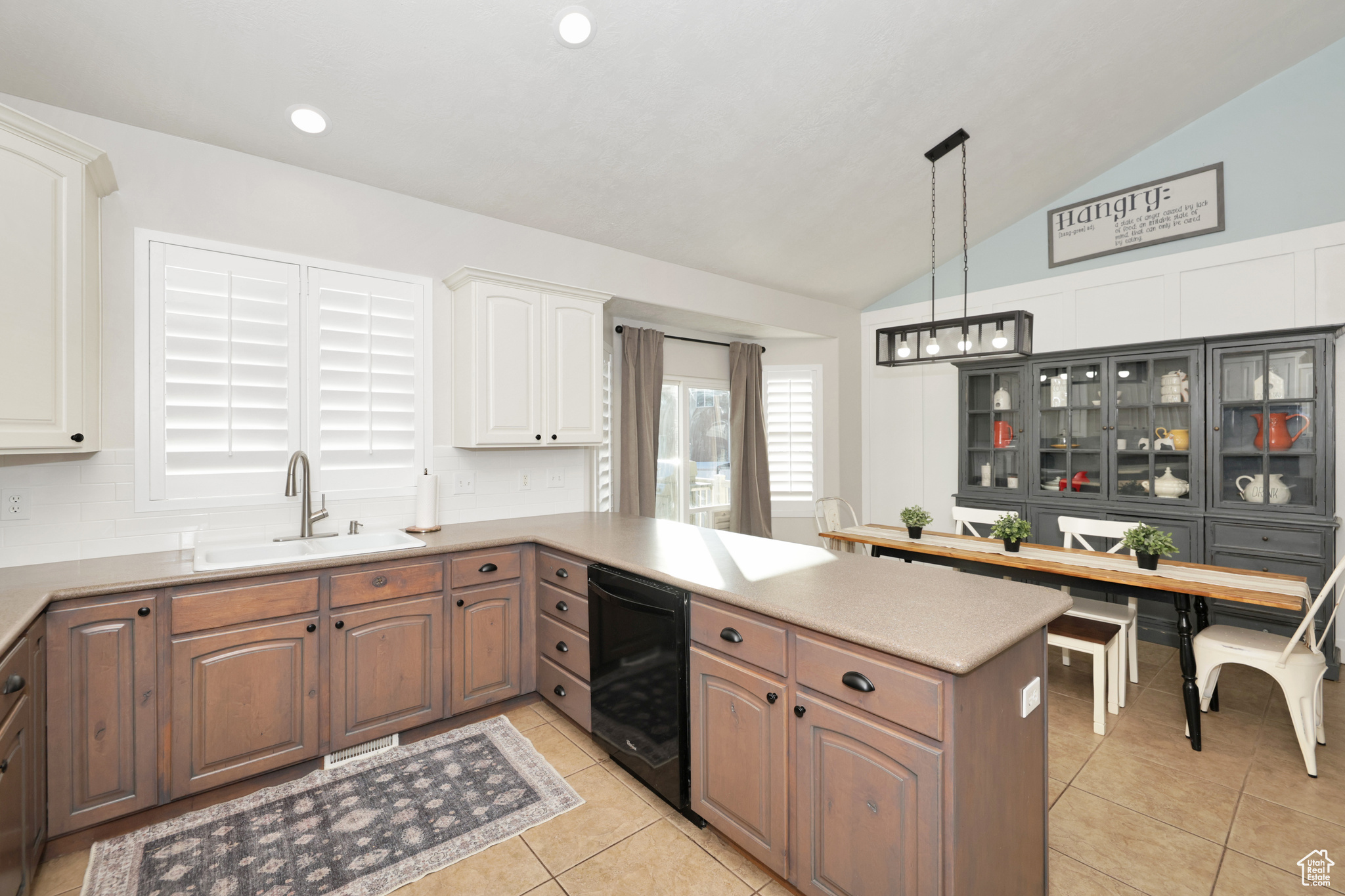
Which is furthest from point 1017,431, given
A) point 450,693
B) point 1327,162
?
Answer: point 450,693

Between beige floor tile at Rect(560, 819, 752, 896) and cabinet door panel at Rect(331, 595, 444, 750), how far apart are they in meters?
1.11

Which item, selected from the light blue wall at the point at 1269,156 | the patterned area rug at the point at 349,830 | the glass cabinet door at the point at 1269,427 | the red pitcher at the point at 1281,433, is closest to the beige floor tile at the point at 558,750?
the patterned area rug at the point at 349,830

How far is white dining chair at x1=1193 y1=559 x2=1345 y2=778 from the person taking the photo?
232 cm

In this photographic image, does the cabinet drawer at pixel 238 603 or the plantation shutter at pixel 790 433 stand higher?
the plantation shutter at pixel 790 433

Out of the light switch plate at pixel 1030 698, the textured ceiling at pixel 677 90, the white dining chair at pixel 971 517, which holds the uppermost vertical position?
the textured ceiling at pixel 677 90

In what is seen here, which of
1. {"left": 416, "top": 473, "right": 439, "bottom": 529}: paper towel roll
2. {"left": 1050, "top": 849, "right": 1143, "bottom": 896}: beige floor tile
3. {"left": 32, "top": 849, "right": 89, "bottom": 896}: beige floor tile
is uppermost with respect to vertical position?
{"left": 416, "top": 473, "right": 439, "bottom": 529}: paper towel roll

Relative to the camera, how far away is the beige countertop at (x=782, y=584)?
4.74 feet

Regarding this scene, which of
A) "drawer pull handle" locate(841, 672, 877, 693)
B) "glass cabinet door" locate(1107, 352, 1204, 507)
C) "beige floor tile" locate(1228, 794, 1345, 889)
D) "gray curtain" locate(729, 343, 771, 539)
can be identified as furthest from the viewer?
"gray curtain" locate(729, 343, 771, 539)

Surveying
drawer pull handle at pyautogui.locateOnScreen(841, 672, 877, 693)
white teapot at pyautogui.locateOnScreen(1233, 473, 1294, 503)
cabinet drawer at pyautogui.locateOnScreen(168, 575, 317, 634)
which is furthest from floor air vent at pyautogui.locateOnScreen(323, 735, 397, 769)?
white teapot at pyautogui.locateOnScreen(1233, 473, 1294, 503)

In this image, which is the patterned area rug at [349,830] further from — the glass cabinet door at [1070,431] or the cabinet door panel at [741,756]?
the glass cabinet door at [1070,431]

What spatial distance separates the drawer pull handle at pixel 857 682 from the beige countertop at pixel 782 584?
9 cm

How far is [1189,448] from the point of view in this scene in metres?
3.69

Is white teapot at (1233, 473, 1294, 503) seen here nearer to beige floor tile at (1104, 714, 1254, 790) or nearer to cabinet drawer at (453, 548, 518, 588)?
beige floor tile at (1104, 714, 1254, 790)

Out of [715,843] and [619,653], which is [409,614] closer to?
[619,653]
